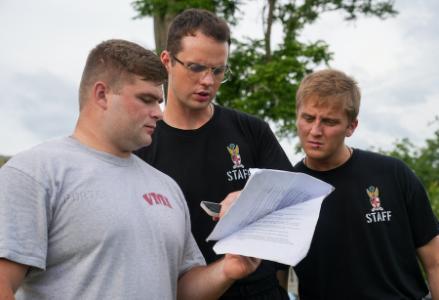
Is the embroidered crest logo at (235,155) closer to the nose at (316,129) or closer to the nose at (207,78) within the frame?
the nose at (207,78)

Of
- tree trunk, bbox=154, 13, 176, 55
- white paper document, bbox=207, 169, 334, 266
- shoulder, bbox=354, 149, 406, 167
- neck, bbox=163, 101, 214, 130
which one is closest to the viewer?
white paper document, bbox=207, 169, 334, 266

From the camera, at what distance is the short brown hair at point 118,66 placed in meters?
2.44

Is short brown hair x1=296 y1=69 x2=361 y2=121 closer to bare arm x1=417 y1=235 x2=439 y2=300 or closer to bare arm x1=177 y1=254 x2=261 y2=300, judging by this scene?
bare arm x1=417 y1=235 x2=439 y2=300

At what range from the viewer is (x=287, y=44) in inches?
689

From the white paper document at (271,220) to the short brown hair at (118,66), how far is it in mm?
579

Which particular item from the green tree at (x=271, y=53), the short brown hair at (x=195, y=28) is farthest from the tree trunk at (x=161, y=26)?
the short brown hair at (x=195, y=28)

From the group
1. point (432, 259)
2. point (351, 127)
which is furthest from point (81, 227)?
point (432, 259)

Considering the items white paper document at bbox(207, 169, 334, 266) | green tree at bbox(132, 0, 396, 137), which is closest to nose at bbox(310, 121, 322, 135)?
white paper document at bbox(207, 169, 334, 266)

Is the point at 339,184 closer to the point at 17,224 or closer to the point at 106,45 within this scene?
the point at 106,45

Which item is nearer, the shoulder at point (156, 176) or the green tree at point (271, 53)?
the shoulder at point (156, 176)

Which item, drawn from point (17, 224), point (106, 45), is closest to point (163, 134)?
point (106, 45)

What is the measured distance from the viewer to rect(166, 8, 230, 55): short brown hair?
3186 millimetres

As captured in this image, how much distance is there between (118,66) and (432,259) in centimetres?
203

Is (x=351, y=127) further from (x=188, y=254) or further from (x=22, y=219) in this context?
(x=22, y=219)
